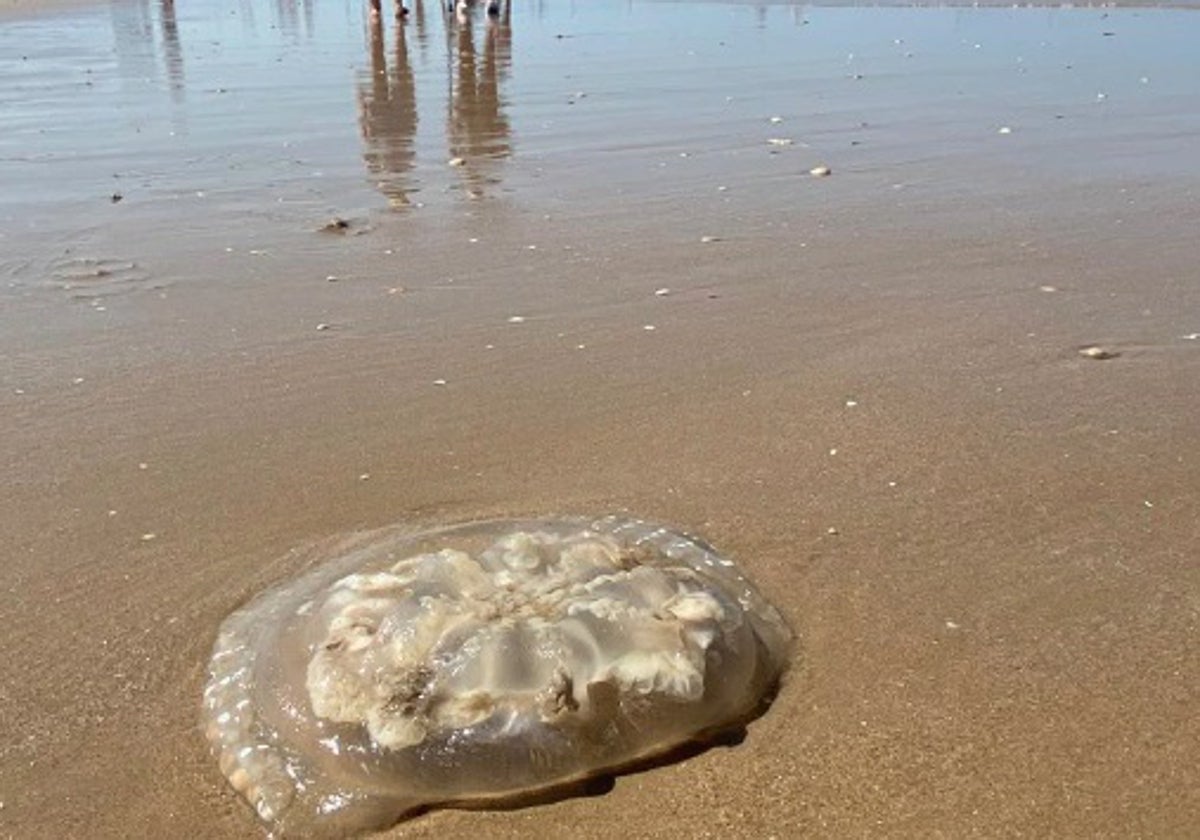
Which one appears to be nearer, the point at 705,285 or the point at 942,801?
the point at 942,801

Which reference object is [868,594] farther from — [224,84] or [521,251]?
[224,84]

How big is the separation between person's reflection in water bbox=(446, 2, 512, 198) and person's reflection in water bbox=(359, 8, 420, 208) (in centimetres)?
34

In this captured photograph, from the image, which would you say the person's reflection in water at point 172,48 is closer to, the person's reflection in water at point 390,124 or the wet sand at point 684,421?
the person's reflection in water at point 390,124

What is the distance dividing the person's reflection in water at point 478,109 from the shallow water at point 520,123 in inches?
1.6

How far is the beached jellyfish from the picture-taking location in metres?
2.21

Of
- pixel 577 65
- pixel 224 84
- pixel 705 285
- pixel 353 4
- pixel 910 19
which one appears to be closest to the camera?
pixel 705 285

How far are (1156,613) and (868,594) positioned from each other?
25.7 inches

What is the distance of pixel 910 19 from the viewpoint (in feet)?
58.2

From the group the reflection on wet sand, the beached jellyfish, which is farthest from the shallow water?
the beached jellyfish

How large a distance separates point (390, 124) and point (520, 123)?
99cm

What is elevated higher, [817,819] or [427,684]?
[427,684]

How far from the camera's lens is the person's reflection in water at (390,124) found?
23.6ft

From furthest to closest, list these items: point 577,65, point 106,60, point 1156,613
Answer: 1. point 106,60
2. point 577,65
3. point 1156,613

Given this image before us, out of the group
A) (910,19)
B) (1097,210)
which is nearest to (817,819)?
(1097,210)
